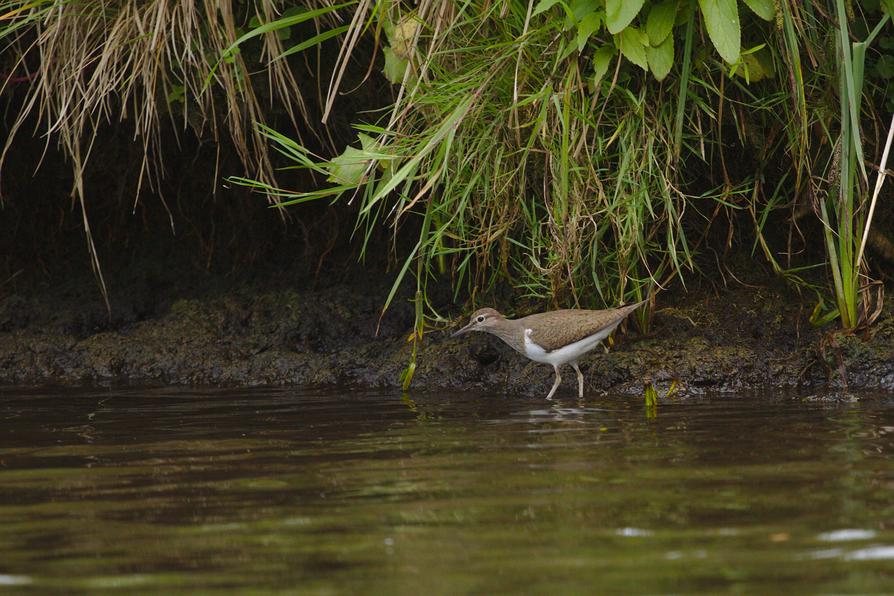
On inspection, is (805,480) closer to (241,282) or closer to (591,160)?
(591,160)

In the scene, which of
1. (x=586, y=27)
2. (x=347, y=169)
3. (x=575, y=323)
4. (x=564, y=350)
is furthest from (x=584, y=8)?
(x=564, y=350)

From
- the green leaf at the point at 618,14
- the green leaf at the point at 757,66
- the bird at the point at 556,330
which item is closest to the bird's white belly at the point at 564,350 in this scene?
the bird at the point at 556,330

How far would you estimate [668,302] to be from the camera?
6.78m

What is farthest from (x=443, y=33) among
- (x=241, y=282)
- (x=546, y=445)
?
(x=241, y=282)

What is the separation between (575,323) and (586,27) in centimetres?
148

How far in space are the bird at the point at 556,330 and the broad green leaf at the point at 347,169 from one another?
47.2 inches

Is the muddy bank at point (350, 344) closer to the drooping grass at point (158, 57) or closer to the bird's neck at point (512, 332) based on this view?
the bird's neck at point (512, 332)

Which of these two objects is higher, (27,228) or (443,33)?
(443,33)

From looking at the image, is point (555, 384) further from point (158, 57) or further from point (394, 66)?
point (158, 57)

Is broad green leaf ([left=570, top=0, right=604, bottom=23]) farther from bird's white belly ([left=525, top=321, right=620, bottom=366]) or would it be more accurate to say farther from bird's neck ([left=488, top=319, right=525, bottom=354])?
bird's neck ([left=488, top=319, right=525, bottom=354])

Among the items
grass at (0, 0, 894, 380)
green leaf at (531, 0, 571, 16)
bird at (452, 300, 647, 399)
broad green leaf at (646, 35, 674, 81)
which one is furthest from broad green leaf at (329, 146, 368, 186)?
broad green leaf at (646, 35, 674, 81)

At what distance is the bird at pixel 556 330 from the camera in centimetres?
603

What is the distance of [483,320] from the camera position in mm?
6617

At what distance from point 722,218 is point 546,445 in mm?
2523
